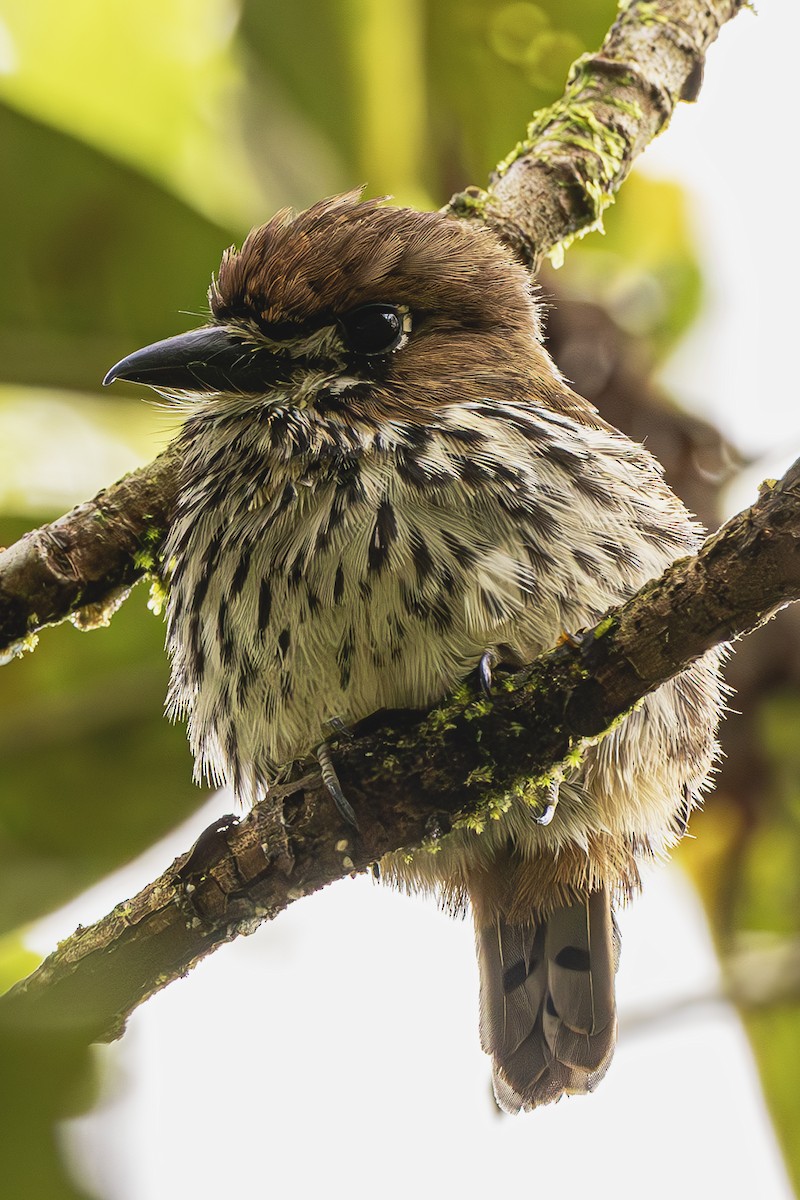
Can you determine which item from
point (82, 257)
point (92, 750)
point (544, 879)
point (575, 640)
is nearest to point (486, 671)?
point (575, 640)

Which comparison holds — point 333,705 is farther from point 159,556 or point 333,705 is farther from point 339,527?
point 159,556

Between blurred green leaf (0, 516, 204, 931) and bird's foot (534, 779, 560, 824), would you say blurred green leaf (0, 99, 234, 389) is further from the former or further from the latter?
bird's foot (534, 779, 560, 824)

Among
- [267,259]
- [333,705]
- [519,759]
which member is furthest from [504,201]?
[519,759]

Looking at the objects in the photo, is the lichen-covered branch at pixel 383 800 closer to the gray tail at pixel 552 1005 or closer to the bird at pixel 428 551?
the bird at pixel 428 551

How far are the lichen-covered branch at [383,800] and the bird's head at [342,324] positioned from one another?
0.71m

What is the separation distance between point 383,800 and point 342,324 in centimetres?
98

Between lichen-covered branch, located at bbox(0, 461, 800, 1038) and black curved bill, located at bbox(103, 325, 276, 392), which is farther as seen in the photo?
black curved bill, located at bbox(103, 325, 276, 392)

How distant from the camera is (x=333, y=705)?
2205 mm

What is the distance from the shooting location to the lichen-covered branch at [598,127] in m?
2.98

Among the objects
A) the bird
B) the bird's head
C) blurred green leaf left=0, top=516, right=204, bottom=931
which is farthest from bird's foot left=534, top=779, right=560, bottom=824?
blurred green leaf left=0, top=516, right=204, bottom=931

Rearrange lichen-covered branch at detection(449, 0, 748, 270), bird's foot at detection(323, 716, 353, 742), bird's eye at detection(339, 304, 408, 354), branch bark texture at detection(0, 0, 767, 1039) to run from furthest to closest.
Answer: lichen-covered branch at detection(449, 0, 748, 270) → bird's eye at detection(339, 304, 408, 354) → bird's foot at detection(323, 716, 353, 742) → branch bark texture at detection(0, 0, 767, 1039)

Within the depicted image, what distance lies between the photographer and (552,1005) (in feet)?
8.54

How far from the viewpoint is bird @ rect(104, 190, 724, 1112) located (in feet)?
7.09

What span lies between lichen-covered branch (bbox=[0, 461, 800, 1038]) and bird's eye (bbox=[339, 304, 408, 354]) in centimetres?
79
